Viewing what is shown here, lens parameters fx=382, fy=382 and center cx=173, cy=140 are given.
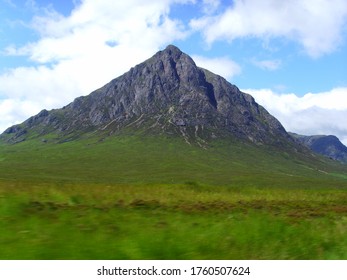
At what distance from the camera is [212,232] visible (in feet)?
33.0

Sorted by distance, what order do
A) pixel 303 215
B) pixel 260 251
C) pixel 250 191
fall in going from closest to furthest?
pixel 260 251
pixel 303 215
pixel 250 191

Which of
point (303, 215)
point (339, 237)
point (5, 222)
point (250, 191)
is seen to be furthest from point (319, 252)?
point (250, 191)

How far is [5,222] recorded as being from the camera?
1056 centimetres

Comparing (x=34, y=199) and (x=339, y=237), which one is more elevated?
(x=34, y=199)

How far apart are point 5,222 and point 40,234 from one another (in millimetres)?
1765

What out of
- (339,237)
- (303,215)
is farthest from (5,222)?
(303,215)

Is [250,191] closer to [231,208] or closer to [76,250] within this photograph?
[231,208]

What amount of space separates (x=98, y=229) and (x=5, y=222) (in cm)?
266

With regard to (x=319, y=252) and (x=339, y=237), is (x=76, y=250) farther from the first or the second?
(x=339, y=237)

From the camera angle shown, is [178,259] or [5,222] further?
[5,222]

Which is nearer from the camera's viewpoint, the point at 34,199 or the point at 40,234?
the point at 40,234
